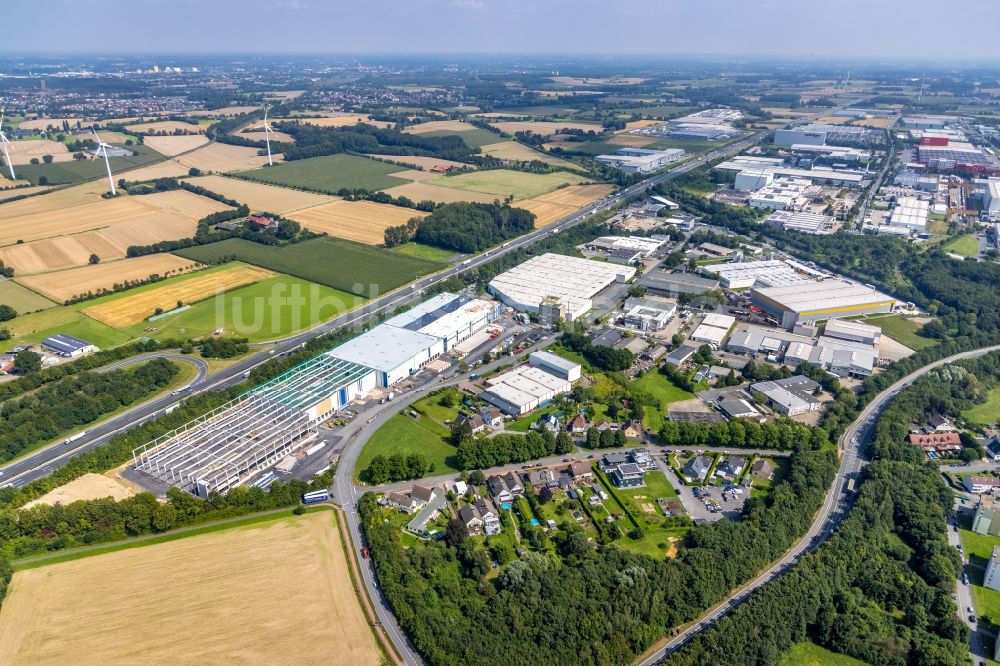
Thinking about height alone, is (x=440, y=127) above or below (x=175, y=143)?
above

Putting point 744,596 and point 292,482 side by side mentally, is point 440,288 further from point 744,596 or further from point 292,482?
point 744,596

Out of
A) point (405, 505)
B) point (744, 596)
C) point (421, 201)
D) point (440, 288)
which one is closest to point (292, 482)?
point (405, 505)

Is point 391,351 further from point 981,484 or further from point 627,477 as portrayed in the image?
point 981,484

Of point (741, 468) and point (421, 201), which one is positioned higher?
point (421, 201)

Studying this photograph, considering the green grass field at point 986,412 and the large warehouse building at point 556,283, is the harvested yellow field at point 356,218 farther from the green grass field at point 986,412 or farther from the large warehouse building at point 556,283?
the green grass field at point 986,412

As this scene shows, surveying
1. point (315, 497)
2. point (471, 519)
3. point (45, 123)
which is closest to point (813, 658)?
point (471, 519)

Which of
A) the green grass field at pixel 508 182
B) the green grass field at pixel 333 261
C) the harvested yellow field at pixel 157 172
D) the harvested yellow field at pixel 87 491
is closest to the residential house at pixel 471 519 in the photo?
the harvested yellow field at pixel 87 491
